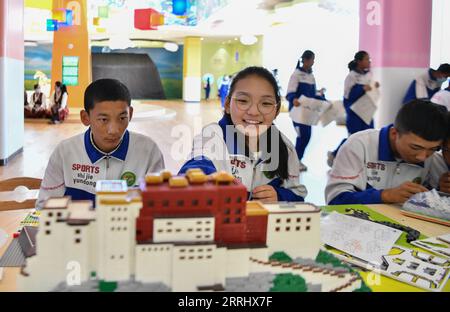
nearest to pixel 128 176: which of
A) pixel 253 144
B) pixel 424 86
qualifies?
pixel 253 144

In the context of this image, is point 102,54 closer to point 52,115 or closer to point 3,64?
point 52,115

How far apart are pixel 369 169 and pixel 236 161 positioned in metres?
0.64

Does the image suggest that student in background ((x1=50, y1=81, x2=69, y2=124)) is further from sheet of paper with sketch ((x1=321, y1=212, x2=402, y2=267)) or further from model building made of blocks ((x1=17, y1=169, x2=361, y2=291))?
model building made of blocks ((x1=17, y1=169, x2=361, y2=291))

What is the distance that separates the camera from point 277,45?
15.4 m

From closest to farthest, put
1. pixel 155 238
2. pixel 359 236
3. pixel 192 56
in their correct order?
pixel 155 238 < pixel 359 236 < pixel 192 56

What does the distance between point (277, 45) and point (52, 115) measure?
7.46 metres

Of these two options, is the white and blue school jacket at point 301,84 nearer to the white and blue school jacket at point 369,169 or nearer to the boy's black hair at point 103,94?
the white and blue school jacket at point 369,169

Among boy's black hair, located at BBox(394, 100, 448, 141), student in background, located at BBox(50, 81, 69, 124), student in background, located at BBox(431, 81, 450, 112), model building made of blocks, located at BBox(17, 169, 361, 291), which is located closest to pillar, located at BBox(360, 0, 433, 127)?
student in background, located at BBox(431, 81, 450, 112)

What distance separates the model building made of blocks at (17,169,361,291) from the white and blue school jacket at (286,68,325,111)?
188 inches

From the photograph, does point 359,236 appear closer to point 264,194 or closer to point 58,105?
point 264,194

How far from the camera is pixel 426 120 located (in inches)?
69.7

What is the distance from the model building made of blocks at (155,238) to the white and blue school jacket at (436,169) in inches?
52.9

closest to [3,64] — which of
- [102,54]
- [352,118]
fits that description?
[352,118]

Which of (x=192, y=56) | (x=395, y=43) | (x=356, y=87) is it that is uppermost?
(x=192, y=56)
